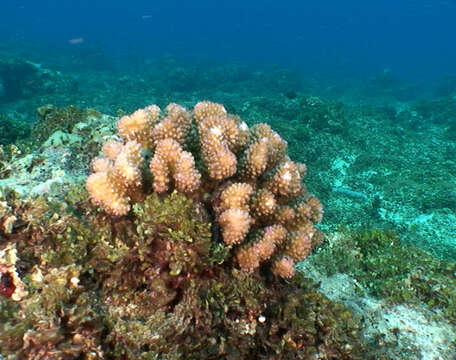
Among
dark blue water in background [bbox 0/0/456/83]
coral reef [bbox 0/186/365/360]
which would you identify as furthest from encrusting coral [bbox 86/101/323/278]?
dark blue water in background [bbox 0/0/456/83]

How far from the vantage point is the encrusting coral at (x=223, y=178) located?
2.76 metres

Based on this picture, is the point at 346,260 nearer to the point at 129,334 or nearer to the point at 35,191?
the point at 129,334

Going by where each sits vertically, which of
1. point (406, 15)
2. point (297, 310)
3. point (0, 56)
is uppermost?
point (297, 310)

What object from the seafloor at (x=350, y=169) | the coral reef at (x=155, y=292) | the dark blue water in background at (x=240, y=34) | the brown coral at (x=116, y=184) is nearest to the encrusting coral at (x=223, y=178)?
the brown coral at (x=116, y=184)

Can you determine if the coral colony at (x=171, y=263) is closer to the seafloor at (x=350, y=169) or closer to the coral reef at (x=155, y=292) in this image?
the coral reef at (x=155, y=292)

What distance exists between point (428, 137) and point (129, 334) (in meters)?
17.9

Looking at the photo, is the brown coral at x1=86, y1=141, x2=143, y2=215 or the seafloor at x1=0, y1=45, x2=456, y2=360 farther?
the seafloor at x1=0, y1=45, x2=456, y2=360

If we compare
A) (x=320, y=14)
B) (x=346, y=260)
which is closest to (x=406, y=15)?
(x=320, y=14)

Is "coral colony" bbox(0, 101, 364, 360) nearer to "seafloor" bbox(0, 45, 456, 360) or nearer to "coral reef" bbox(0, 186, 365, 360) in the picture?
"coral reef" bbox(0, 186, 365, 360)

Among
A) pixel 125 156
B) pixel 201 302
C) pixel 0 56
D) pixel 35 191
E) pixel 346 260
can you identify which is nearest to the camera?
pixel 201 302

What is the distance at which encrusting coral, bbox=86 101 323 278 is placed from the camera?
2756 mm

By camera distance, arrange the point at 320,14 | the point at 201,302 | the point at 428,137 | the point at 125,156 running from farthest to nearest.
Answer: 1. the point at 320,14
2. the point at 428,137
3. the point at 125,156
4. the point at 201,302

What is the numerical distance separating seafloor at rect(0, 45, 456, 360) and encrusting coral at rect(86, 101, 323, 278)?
31.2 inches

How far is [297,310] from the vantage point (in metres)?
2.84
